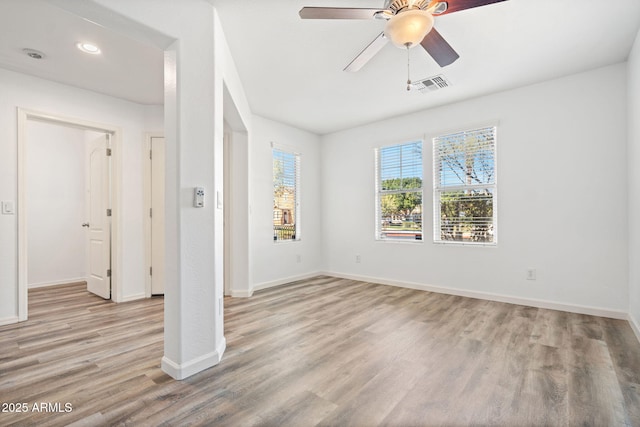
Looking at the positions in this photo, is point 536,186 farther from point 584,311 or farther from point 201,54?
point 201,54

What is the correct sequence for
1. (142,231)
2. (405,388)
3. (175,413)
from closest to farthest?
(175,413) < (405,388) < (142,231)

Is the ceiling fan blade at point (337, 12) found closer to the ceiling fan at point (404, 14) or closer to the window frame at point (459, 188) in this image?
the ceiling fan at point (404, 14)

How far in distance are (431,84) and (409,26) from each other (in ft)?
5.89

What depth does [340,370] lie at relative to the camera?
2.13 m

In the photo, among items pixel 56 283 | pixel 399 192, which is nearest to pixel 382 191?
pixel 399 192

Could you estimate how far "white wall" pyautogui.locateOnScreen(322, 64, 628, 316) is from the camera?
320 cm

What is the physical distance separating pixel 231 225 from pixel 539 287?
3958mm

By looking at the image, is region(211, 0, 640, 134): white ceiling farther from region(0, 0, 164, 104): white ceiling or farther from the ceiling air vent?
region(0, 0, 164, 104): white ceiling

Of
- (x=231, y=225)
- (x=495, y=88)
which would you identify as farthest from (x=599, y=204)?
(x=231, y=225)

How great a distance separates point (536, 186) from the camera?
11.8ft

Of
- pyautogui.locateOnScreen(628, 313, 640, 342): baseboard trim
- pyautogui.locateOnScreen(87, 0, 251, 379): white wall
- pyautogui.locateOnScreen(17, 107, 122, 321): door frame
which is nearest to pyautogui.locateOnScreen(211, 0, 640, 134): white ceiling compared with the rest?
pyautogui.locateOnScreen(87, 0, 251, 379): white wall

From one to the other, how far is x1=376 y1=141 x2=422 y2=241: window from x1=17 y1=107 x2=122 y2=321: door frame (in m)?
3.77

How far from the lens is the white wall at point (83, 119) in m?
3.06

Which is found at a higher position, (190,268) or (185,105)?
(185,105)
